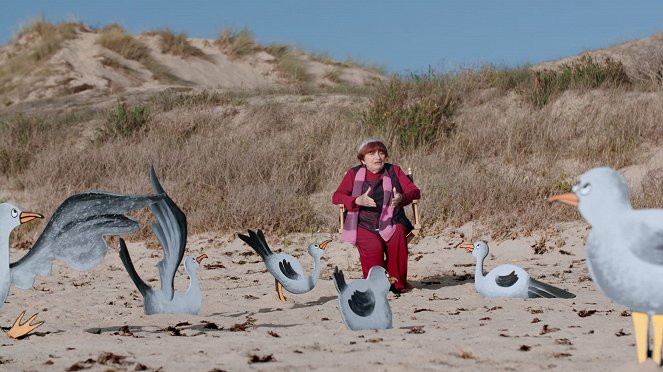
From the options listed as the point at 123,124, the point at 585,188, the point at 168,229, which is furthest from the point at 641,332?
the point at 123,124

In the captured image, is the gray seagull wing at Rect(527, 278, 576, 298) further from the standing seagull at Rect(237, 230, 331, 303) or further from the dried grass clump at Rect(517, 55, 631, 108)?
the dried grass clump at Rect(517, 55, 631, 108)

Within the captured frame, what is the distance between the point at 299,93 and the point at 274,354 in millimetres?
15048

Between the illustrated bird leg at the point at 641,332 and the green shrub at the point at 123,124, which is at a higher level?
the green shrub at the point at 123,124

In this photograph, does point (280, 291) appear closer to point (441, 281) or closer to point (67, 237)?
point (441, 281)

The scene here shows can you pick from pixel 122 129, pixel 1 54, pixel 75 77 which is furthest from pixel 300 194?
pixel 1 54

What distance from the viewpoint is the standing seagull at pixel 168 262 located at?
6.77 m

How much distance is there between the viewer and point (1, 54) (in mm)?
29203

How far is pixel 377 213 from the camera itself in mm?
8188

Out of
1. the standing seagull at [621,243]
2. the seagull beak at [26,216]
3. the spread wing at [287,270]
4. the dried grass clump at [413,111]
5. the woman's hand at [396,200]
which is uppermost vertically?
the dried grass clump at [413,111]

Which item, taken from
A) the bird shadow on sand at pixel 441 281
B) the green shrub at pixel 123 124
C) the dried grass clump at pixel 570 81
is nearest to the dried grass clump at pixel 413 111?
the dried grass clump at pixel 570 81

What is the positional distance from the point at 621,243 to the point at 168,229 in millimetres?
3600

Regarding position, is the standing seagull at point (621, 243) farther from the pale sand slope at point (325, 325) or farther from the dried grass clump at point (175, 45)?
→ the dried grass clump at point (175, 45)

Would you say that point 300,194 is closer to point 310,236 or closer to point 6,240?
point 310,236

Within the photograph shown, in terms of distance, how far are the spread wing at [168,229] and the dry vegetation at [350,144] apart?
4769 mm
